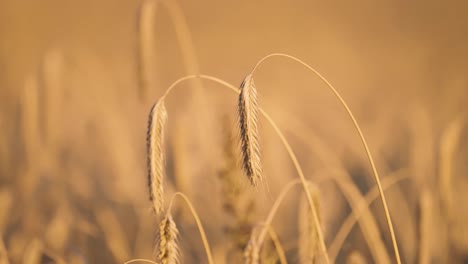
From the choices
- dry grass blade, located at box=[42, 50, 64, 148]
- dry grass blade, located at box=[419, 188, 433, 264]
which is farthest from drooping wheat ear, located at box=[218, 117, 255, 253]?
dry grass blade, located at box=[42, 50, 64, 148]

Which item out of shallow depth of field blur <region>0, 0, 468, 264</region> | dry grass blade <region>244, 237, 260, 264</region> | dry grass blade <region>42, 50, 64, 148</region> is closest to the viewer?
dry grass blade <region>244, 237, 260, 264</region>

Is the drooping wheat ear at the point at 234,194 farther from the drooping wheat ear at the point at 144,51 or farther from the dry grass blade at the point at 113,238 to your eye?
the dry grass blade at the point at 113,238

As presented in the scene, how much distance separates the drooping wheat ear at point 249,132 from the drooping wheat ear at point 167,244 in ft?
0.77

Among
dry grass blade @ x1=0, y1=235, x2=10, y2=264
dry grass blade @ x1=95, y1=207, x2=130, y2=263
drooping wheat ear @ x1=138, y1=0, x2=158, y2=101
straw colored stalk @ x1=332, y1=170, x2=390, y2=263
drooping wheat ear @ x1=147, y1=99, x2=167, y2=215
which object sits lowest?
dry grass blade @ x1=95, y1=207, x2=130, y2=263

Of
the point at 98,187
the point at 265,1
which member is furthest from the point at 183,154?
the point at 265,1

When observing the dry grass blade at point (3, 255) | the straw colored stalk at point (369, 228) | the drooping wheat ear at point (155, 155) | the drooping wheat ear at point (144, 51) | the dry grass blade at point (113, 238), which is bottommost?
the dry grass blade at point (113, 238)

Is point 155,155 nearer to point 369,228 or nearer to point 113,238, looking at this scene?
point 369,228

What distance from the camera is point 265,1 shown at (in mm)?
12750

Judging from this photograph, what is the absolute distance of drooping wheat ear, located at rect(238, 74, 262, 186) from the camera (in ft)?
4.22

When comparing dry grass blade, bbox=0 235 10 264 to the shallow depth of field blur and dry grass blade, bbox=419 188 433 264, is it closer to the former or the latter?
the shallow depth of field blur

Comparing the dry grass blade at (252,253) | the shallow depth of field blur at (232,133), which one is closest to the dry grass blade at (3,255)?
the shallow depth of field blur at (232,133)

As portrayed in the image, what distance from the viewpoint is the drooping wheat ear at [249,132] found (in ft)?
4.22

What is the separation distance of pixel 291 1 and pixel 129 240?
8.41 m

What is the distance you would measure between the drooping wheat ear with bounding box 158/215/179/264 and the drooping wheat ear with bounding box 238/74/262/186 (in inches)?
9.2
